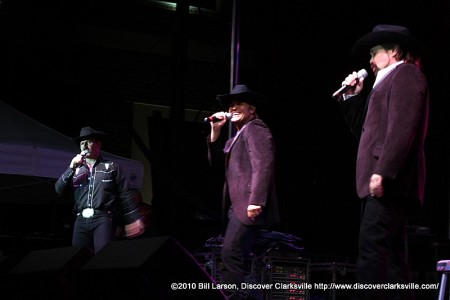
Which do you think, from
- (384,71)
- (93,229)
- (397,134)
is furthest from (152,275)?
(93,229)

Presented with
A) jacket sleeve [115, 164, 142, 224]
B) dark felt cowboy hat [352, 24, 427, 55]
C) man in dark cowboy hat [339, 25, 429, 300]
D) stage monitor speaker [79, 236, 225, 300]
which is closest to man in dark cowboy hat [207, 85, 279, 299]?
stage monitor speaker [79, 236, 225, 300]

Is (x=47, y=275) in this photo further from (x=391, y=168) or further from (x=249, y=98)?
(x=391, y=168)

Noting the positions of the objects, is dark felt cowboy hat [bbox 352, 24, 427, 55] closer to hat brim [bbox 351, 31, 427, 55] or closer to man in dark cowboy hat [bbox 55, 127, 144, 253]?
hat brim [bbox 351, 31, 427, 55]

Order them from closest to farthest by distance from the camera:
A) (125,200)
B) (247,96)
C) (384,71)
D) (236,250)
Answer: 1. (384,71)
2. (236,250)
3. (247,96)
4. (125,200)

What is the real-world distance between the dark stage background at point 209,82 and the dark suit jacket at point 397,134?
20.1 ft

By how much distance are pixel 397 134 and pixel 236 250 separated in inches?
70.5

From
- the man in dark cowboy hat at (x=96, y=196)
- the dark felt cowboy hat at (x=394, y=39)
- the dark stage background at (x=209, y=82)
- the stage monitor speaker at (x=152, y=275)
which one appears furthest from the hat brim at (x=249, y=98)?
the dark stage background at (x=209, y=82)

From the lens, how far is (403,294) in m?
3.85

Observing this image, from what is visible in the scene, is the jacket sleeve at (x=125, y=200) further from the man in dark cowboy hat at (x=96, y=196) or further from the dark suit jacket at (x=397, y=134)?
the dark suit jacket at (x=397, y=134)

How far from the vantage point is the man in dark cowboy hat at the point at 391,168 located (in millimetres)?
3902

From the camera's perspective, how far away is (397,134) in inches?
158

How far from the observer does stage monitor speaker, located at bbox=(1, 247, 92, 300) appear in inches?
187

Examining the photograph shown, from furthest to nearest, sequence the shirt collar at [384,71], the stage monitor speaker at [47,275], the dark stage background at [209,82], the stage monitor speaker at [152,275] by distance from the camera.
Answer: the dark stage background at [209,82]
the stage monitor speaker at [47,275]
the shirt collar at [384,71]
the stage monitor speaker at [152,275]

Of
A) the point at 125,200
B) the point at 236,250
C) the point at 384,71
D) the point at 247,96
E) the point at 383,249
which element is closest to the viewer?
the point at 383,249
